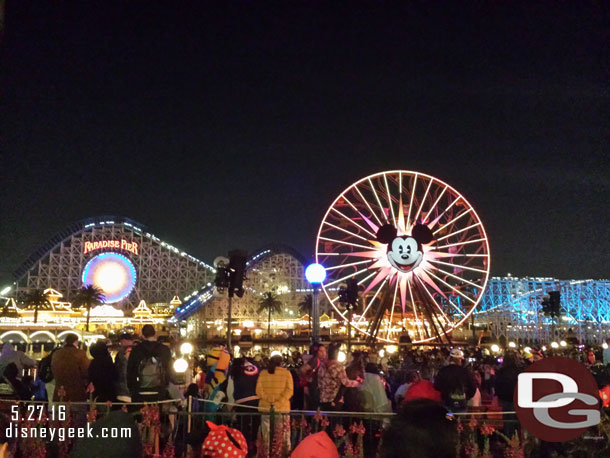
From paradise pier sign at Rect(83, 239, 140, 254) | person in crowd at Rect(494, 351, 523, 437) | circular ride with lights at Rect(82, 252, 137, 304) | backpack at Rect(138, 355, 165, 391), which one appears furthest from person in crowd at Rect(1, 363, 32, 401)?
circular ride with lights at Rect(82, 252, 137, 304)

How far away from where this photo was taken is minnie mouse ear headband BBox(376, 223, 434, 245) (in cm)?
2636

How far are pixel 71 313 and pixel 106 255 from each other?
8.97 metres

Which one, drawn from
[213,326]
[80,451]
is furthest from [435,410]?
[213,326]

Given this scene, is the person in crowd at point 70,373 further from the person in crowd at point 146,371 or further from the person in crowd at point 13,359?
the person in crowd at point 13,359

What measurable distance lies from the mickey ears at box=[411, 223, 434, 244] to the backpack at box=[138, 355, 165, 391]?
20.8 m

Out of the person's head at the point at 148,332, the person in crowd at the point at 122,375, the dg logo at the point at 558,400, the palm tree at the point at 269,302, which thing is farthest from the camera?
the palm tree at the point at 269,302

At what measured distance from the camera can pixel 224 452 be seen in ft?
13.9

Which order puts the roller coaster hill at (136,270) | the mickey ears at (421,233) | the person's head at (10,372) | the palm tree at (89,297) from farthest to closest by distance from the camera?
1. the roller coaster hill at (136,270)
2. the palm tree at (89,297)
3. the mickey ears at (421,233)
4. the person's head at (10,372)

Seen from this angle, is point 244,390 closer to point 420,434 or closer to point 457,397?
point 457,397

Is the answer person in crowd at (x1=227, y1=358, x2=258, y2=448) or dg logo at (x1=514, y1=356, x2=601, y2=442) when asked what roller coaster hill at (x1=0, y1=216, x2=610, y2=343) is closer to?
person in crowd at (x1=227, y1=358, x2=258, y2=448)

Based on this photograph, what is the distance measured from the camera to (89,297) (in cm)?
5997

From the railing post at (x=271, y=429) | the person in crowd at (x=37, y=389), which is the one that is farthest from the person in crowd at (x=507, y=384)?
the person in crowd at (x=37, y=389)

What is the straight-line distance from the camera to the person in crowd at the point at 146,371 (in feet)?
23.4

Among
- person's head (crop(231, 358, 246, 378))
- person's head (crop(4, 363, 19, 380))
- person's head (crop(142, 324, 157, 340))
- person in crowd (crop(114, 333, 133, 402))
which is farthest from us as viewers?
person's head (crop(4, 363, 19, 380))
